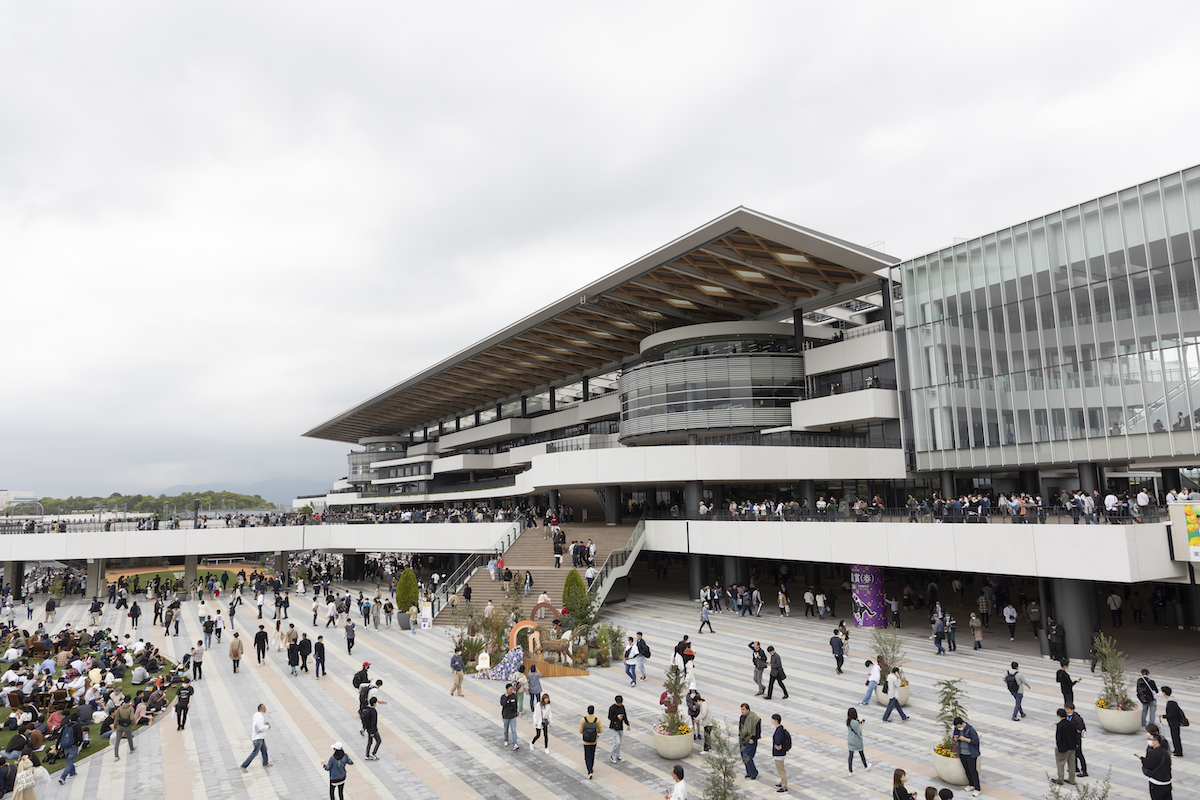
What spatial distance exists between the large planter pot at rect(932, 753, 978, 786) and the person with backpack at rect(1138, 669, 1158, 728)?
498cm

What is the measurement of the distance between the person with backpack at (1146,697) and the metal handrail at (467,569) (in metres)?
25.1

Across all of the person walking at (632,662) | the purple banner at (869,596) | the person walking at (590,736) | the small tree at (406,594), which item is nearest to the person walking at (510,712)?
the person walking at (590,736)

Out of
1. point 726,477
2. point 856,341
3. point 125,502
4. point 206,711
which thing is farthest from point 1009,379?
point 125,502

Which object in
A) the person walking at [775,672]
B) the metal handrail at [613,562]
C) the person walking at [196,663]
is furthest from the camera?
the metal handrail at [613,562]

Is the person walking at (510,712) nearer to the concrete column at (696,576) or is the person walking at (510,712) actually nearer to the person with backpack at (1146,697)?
the person with backpack at (1146,697)

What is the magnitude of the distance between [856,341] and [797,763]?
2559cm

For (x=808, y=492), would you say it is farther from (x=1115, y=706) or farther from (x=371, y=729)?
(x=371, y=729)

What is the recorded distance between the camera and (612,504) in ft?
132

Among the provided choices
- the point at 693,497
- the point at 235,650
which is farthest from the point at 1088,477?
the point at 235,650

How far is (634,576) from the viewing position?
146ft

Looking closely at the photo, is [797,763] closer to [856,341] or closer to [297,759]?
[297,759]

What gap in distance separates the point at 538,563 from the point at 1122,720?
24725 millimetres

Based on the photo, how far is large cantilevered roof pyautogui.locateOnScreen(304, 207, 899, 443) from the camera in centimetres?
3241

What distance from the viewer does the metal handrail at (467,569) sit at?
32750 millimetres
